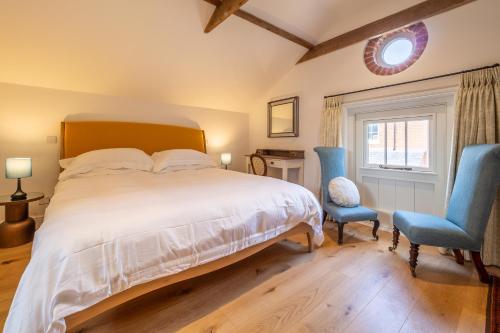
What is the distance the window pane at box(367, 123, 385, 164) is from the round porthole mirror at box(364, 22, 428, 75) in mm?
677

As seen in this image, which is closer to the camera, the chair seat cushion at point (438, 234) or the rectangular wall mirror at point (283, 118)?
the chair seat cushion at point (438, 234)

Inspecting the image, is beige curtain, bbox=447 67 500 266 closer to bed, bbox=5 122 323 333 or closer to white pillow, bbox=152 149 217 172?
bed, bbox=5 122 323 333

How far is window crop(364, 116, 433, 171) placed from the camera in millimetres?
2520

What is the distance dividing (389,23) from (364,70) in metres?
0.52

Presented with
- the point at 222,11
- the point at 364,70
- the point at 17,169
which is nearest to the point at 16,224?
the point at 17,169

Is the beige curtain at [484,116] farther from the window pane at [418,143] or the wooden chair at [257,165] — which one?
the wooden chair at [257,165]

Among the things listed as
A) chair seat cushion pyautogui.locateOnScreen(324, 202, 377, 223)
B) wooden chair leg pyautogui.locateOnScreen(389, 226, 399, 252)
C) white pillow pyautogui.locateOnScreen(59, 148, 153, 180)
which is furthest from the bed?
wooden chair leg pyautogui.locateOnScreen(389, 226, 399, 252)

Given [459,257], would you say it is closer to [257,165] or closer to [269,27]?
[257,165]

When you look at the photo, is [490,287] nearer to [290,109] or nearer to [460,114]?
[460,114]

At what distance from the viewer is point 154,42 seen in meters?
2.69

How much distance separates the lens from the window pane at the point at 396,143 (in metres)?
2.70

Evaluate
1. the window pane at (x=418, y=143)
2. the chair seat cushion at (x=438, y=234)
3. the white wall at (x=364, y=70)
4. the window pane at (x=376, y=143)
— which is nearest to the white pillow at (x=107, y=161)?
the white wall at (x=364, y=70)

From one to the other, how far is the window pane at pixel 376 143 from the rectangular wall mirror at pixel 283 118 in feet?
3.71

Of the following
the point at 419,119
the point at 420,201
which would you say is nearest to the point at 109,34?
the point at 419,119
